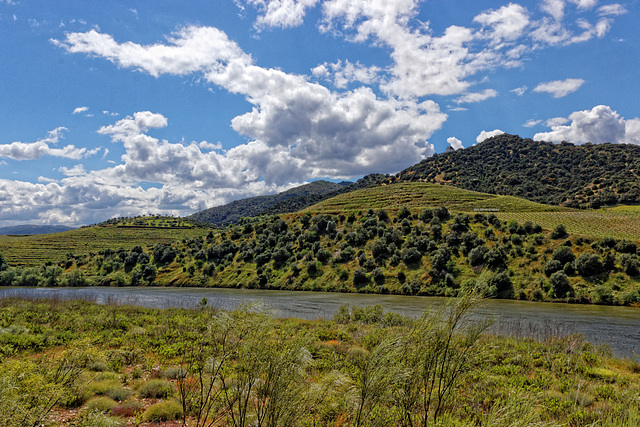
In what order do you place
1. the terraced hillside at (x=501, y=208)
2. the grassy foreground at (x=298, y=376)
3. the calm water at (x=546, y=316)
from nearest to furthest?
the grassy foreground at (x=298, y=376)
the calm water at (x=546, y=316)
the terraced hillside at (x=501, y=208)

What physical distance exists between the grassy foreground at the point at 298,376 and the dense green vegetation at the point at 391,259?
22.6 m

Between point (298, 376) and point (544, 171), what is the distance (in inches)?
6347

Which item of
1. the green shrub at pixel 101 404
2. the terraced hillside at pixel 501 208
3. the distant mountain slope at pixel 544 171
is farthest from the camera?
the distant mountain slope at pixel 544 171

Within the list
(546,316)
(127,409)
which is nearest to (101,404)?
(127,409)

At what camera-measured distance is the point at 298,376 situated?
4.99 m

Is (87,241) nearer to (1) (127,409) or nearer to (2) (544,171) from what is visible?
(1) (127,409)

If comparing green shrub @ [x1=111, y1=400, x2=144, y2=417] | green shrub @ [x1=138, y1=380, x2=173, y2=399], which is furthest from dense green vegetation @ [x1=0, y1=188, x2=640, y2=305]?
green shrub @ [x1=111, y1=400, x2=144, y2=417]

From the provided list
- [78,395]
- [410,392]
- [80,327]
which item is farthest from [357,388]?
[80,327]

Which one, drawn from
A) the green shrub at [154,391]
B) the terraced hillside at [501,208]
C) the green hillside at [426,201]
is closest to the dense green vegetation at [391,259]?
the green hillside at [426,201]

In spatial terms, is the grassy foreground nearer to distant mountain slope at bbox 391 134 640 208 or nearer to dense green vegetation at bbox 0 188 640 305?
dense green vegetation at bbox 0 188 640 305

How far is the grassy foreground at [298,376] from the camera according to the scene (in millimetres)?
4348

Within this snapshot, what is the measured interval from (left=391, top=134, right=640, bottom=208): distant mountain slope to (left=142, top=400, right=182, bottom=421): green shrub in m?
113

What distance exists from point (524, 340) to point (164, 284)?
71569 millimetres

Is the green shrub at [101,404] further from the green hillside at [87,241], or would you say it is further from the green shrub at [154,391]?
the green hillside at [87,241]
